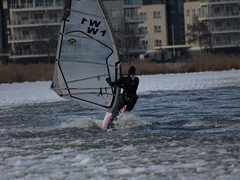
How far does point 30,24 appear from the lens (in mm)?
60219

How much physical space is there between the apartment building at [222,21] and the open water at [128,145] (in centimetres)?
5446

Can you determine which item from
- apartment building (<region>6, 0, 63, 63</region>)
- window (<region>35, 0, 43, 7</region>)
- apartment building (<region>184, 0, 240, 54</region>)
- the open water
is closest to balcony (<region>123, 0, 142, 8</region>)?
apartment building (<region>184, 0, 240, 54</region>)

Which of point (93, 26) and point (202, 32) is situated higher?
point (202, 32)

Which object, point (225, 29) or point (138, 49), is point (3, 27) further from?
point (225, 29)

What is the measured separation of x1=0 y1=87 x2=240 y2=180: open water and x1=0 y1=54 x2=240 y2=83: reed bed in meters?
18.5

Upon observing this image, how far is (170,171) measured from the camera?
6.30m

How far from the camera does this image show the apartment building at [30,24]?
6009 cm

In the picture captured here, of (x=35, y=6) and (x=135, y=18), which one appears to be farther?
(x=135, y=18)

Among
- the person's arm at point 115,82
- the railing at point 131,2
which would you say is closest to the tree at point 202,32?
the railing at point 131,2

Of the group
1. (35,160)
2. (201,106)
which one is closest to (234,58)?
(201,106)

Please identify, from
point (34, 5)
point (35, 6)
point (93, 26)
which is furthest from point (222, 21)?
point (93, 26)

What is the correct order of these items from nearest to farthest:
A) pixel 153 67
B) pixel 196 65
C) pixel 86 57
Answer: pixel 86 57
pixel 196 65
pixel 153 67

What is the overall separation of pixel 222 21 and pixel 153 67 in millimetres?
36181

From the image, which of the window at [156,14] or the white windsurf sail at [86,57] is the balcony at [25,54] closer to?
the window at [156,14]
